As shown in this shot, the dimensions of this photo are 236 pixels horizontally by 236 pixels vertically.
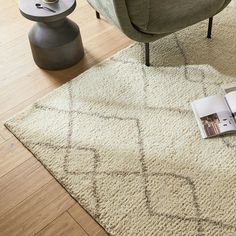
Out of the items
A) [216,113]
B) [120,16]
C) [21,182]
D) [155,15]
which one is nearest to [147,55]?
[155,15]

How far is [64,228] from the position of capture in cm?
136

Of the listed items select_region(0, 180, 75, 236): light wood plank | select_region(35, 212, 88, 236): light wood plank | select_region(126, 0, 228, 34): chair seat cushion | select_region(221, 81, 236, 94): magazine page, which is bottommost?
select_region(35, 212, 88, 236): light wood plank

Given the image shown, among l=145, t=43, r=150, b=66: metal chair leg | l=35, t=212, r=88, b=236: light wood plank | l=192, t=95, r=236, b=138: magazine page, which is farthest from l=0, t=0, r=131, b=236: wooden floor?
l=192, t=95, r=236, b=138: magazine page

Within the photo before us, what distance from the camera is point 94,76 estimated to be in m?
1.92

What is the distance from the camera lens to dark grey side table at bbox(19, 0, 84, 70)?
1.75 metres

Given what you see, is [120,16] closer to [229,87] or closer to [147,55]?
[147,55]

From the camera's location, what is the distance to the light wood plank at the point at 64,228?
1.34 metres

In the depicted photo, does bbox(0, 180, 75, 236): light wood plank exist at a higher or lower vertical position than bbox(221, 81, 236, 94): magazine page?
lower

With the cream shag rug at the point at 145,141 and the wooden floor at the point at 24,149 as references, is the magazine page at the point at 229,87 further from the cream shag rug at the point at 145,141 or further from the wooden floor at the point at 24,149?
the wooden floor at the point at 24,149

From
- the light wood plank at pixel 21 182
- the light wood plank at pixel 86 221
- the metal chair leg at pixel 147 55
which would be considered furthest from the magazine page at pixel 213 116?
the light wood plank at pixel 21 182

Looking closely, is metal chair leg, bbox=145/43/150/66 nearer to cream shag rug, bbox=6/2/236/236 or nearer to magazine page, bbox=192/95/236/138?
cream shag rug, bbox=6/2/236/236

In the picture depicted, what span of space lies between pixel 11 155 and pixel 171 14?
97cm

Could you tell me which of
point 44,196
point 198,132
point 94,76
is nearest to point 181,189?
point 198,132

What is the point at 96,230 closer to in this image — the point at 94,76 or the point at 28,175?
the point at 28,175
